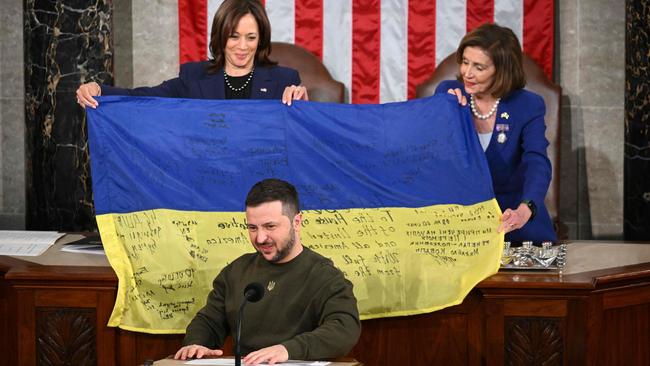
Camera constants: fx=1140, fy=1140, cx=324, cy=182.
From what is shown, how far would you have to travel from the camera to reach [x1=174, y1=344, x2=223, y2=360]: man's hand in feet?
12.6

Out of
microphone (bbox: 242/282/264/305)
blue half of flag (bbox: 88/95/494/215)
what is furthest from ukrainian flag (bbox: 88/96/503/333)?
microphone (bbox: 242/282/264/305)

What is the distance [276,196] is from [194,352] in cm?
60

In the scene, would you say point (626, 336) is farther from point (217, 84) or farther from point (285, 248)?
point (217, 84)

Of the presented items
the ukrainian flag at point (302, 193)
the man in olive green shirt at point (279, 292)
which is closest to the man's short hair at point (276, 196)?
the man in olive green shirt at point (279, 292)

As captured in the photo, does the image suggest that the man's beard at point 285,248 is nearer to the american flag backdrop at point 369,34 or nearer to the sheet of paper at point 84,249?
the sheet of paper at point 84,249

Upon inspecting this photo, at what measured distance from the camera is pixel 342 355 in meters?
3.87

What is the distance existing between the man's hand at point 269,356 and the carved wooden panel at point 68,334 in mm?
1425

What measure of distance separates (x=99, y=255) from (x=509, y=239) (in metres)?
1.97

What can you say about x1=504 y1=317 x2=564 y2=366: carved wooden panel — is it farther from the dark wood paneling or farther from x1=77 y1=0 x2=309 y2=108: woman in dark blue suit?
x1=77 y1=0 x2=309 y2=108: woman in dark blue suit

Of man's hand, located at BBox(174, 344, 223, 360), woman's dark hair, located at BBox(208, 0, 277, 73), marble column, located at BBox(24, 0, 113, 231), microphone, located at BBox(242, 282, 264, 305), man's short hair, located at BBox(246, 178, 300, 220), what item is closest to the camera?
microphone, located at BBox(242, 282, 264, 305)

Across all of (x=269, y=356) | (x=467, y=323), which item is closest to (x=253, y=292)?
(x=269, y=356)

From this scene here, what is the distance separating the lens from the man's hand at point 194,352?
3.83 metres

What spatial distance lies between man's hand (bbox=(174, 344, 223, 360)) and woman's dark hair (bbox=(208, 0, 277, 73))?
1.89 m

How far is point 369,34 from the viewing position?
7.38 meters
